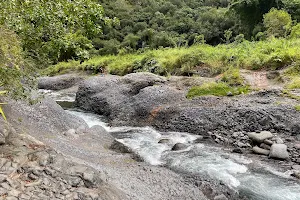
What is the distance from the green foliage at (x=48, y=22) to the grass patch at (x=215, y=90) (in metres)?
6.93

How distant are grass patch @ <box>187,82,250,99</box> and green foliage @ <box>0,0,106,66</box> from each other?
693 cm

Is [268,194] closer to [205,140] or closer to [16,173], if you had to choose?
[205,140]

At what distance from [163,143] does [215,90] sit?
181 inches

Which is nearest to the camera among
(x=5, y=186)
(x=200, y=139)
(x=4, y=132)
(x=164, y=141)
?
(x=5, y=186)

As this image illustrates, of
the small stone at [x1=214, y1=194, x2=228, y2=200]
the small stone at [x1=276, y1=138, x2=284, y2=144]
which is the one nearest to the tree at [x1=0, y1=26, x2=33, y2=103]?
the small stone at [x1=214, y1=194, x2=228, y2=200]

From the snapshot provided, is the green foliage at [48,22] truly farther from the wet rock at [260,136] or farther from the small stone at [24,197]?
the wet rock at [260,136]

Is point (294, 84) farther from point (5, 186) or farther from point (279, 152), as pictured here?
point (5, 186)

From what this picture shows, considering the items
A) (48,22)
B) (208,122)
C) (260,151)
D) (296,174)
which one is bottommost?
(208,122)

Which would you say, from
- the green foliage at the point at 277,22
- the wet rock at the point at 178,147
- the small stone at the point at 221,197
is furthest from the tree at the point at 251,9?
the small stone at the point at 221,197

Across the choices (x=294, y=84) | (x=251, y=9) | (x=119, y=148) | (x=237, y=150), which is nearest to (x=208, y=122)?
(x=237, y=150)

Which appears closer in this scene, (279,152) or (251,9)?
(279,152)

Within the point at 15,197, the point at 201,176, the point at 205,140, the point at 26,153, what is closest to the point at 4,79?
the point at 26,153

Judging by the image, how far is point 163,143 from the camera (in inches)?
427

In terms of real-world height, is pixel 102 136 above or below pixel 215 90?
below
